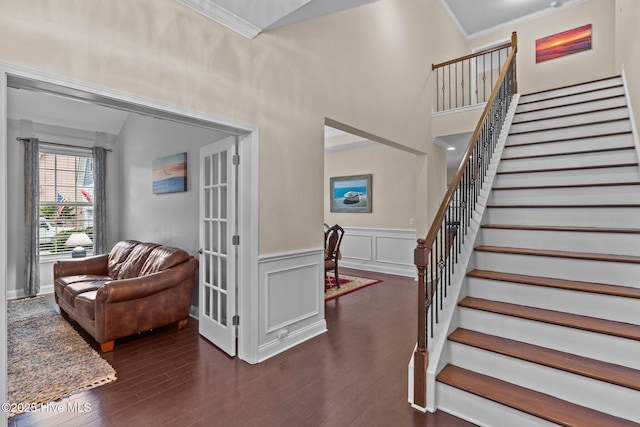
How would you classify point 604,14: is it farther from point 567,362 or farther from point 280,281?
point 280,281

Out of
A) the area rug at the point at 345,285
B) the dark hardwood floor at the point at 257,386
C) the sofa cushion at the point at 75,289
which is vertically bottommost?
the dark hardwood floor at the point at 257,386

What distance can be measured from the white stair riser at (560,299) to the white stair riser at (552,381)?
50cm

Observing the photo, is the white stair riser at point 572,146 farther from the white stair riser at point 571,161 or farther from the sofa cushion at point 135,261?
the sofa cushion at point 135,261

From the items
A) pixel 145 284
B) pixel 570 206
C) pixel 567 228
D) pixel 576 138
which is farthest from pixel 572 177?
pixel 145 284

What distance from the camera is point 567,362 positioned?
184 cm

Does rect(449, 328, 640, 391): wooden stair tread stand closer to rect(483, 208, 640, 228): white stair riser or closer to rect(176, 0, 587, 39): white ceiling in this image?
rect(483, 208, 640, 228): white stair riser

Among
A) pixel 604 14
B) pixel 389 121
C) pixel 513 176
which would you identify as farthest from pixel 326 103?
pixel 604 14

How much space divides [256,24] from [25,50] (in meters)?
1.53

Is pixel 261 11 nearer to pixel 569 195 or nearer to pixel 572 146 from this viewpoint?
pixel 569 195

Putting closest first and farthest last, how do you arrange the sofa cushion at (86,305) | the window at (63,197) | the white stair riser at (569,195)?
the white stair riser at (569,195) < the sofa cushion at (86,305) < the window at (63,197)

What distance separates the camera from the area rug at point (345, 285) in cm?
477

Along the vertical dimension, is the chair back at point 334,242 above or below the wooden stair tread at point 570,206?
below

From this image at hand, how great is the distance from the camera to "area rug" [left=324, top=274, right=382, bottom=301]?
477 cm

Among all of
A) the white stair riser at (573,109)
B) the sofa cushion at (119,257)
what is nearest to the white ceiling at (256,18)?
the white stair riser at (573,109)
